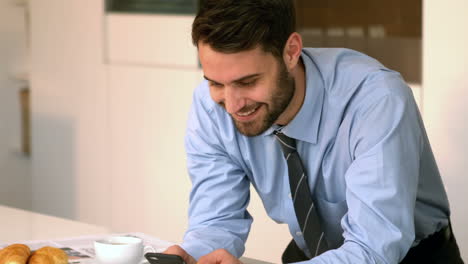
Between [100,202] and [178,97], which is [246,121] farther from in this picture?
[100,202]

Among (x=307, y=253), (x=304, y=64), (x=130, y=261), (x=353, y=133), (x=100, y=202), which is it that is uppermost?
(x=304, y=64)

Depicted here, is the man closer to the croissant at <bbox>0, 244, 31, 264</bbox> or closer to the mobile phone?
the mobile phone

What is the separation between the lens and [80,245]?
1742mm

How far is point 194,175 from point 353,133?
44 centimetres

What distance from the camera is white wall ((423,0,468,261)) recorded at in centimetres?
277

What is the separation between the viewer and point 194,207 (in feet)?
6.33

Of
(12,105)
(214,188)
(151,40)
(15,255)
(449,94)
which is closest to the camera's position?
(15,255)

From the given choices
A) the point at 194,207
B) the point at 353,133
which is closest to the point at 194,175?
the point at 194,207

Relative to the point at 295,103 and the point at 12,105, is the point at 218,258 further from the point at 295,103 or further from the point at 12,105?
the point at 12,105

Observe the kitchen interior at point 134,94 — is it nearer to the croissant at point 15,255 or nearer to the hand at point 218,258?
the hand at point 218,258

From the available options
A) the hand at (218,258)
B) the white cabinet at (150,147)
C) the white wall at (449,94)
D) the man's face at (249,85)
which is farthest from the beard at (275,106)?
the white cabinet at (150,147)

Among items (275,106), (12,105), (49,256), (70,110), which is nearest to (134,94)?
(70,110)

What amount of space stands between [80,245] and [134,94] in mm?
2090

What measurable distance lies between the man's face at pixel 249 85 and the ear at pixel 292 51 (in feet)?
0.08
